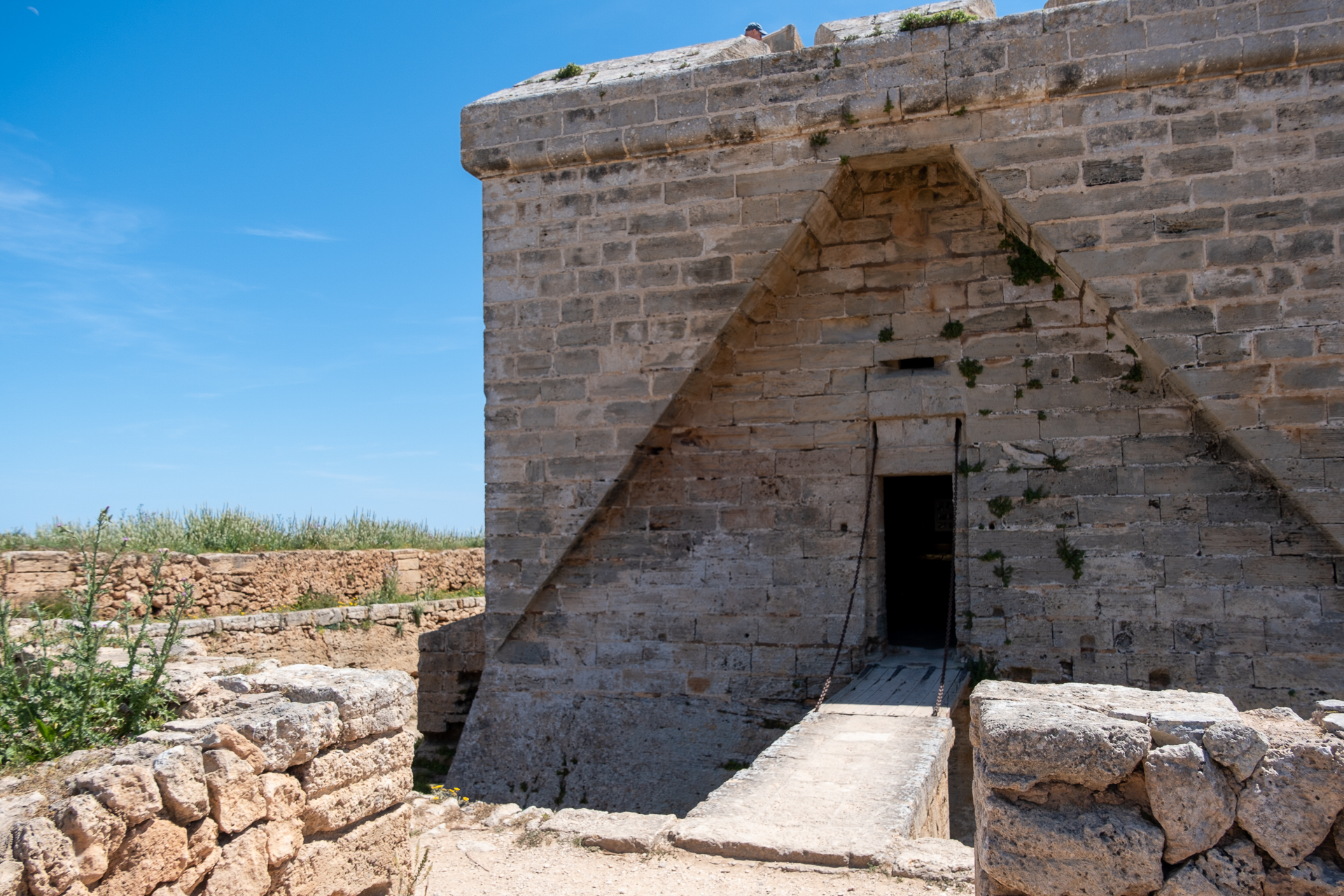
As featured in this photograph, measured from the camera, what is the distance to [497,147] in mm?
7391

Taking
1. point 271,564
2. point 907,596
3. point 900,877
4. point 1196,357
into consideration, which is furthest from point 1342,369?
point 271,564

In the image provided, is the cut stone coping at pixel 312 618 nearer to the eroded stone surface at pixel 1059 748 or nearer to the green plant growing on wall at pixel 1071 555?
the green plant growing on wall at pixel 1071 555

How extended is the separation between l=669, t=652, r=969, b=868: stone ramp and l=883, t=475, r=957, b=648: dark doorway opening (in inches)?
168

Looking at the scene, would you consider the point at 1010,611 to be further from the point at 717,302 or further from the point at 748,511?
the point at 717,302

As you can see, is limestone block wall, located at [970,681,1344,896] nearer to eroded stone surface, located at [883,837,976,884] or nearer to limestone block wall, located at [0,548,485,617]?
eroded stone surface, located at [883,837,976,884]

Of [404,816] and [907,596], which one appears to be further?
[907,596]

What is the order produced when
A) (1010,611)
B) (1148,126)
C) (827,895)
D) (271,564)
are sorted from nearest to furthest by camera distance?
(827,895)
(1148,126)
(1010,611)
(271,564)

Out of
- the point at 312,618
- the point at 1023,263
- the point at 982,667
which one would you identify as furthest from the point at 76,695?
the point at 312,618

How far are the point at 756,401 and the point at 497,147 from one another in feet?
9.35

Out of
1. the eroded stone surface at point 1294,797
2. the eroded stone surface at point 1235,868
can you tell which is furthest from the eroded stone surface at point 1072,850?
the eroded stone surface at point 1294,797

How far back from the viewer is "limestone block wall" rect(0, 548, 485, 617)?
9.28 meters

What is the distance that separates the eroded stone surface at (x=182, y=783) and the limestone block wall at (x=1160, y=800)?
2208mm

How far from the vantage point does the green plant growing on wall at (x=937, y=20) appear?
20.8 ft

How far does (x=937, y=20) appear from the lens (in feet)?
21.0
